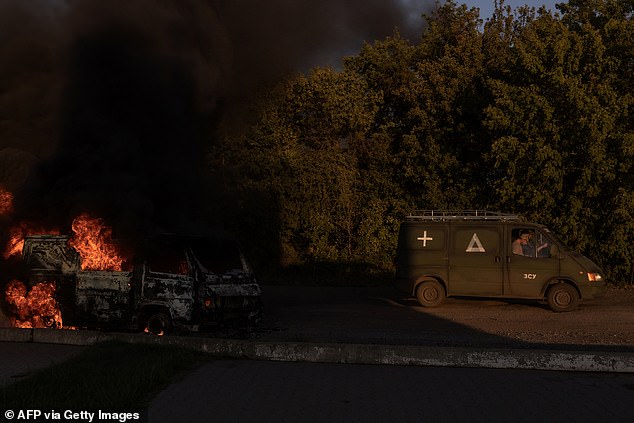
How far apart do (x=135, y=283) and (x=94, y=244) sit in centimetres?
125

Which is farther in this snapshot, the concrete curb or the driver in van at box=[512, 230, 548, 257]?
the driver in van at box=[512, 230, 548, 257]

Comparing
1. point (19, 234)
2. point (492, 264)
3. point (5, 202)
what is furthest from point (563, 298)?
point (5, 202)

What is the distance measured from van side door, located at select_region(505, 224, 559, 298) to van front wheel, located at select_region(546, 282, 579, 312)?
283 millimetres

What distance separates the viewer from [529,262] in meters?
15.4

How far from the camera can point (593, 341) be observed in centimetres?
1138

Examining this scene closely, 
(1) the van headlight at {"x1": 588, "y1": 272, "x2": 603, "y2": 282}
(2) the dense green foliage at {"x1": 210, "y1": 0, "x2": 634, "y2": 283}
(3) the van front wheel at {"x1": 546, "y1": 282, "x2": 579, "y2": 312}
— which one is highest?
(2) the dense green foliage at {"x1": 210, "y1": 0, "x2": 634, "y2": 283}

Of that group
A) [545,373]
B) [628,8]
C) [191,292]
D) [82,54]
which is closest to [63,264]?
[191,292]

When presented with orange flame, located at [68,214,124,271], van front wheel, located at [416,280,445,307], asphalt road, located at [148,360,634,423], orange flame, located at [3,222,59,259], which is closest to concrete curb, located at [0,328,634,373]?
asphalt road, located at [148,360,634,423]

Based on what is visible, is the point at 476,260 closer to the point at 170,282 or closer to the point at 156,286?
the point at 170,282

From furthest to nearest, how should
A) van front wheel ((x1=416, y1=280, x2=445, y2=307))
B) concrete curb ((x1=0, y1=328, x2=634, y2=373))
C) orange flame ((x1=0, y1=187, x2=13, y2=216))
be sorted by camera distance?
van front wheel ((x1=416, y1=280, x2=445, y2=307)) < orange flame ((x1=0, y1=187, x2=13, y2=216)) < concrete curb ((x1=0, y1=328, x2=634, y2=373))

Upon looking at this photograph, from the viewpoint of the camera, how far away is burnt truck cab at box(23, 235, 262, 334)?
10445 millimetres

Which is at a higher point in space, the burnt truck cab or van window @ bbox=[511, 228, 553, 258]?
van window @ bbox=[511, 228, 553, 258]

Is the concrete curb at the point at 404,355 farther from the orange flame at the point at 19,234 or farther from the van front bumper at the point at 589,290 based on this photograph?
the van front bumper at the point at 589,290

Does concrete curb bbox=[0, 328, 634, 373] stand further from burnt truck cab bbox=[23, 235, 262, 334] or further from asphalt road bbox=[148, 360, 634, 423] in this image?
burnt truck cab bbox=[23, 235, 262, 334]
